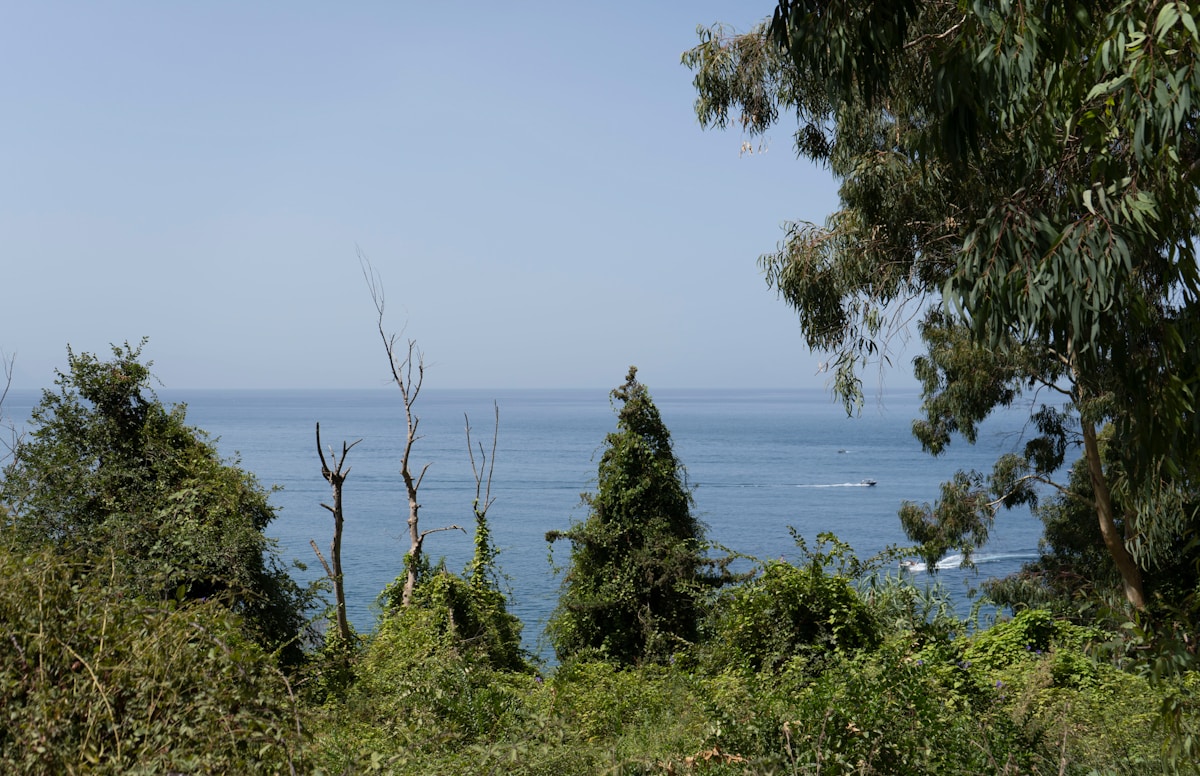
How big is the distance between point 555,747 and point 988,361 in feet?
34.1

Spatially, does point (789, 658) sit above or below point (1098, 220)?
below

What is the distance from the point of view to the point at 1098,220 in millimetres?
3828

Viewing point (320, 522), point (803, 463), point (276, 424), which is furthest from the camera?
point (276, 424)

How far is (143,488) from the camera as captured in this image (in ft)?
35.4

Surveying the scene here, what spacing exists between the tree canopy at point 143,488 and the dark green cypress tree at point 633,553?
3255 mm

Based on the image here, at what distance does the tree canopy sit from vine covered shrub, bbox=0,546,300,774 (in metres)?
7.00

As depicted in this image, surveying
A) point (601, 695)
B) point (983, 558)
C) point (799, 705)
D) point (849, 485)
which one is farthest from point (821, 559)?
point (849, 485)

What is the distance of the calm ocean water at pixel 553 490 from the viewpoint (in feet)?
114

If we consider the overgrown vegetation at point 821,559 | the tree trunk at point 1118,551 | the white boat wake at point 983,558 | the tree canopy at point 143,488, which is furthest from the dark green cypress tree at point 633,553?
the white boat wake at point 983,558

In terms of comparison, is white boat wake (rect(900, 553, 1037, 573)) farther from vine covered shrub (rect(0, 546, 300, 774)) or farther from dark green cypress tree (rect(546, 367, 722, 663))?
vine covered shrub (rect(0, 546, 300, 774))

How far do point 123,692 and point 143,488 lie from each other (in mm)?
8717

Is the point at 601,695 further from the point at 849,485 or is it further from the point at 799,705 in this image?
the point at 849,485

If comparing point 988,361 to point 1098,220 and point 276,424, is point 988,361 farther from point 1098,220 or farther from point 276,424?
point 276,424

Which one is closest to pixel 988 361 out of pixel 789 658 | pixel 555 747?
pixel 789 658
